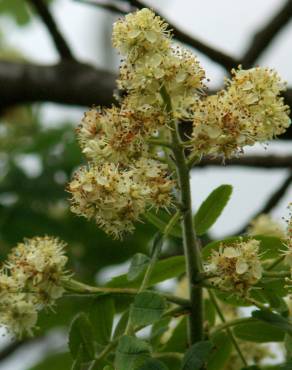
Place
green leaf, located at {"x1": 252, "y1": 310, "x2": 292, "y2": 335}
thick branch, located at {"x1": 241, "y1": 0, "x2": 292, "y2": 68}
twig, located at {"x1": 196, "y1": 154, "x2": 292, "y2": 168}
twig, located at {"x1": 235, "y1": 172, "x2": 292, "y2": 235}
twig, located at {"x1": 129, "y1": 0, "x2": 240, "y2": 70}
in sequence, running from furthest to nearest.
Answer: thick branch, located at {"x1": 241, "y1": 0, "x2": 292, "y2": 68} < twig, located at {"x1": 235, "y1": 172, "x2": 292, "y2": 235} < twig, located at {"x1": 196, "y1": 154, "x2": 292, "y2": 168} < twig, located at {"x1": 129, "y1": 0, "x2": 240, "y2": 70} < green leaf, located at {"x1": 252, "y1": 310, "x2": 292, "y2": 335}

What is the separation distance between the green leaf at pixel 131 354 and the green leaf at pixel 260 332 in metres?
0.33

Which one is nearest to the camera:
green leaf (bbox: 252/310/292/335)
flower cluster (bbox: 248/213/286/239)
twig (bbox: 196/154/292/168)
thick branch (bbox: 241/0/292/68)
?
green leaf (bbox: 252/310/292/335)

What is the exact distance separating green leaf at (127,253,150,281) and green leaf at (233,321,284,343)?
0.26 meters

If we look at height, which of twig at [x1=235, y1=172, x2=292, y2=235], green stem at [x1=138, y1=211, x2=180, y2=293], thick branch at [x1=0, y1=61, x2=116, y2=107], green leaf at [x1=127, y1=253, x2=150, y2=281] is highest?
green stem at [x1=138, y1=211, x2=180, y2=293]

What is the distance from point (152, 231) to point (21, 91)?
2.97 ft

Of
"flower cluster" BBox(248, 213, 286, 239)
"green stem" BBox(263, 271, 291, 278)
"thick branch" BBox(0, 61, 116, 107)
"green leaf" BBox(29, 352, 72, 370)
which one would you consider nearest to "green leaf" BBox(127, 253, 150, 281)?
"green stem" BBox(263, 271, 291, 278)

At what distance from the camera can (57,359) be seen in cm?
258

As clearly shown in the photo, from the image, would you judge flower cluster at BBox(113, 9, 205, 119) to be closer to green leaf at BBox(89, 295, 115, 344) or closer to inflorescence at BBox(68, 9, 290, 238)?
inflorescence at BBox(68, 9, 290, 238)

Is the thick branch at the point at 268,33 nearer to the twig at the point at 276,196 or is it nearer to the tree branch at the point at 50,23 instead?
the twig at the point at 276,196

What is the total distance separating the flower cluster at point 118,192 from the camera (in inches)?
65.3

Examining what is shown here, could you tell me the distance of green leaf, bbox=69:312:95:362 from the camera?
5.64 ft

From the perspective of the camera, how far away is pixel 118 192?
1656 mm

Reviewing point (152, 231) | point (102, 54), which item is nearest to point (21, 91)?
point (152, 231)

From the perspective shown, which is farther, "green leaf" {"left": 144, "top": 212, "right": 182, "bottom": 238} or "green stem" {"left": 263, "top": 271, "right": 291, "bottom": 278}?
"green leaf" {"left": 144, "top": 212, "right": 182, "bottom": 238}
